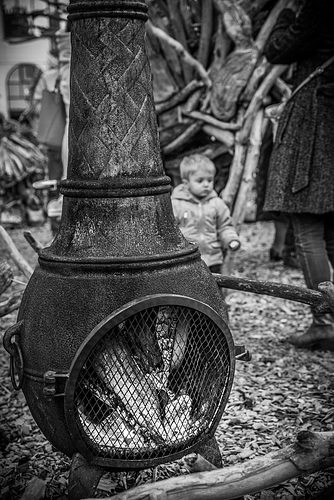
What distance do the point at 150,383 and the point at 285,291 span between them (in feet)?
2.24

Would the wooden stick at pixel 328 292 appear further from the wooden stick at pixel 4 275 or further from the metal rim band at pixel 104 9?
the wooden stick at pixel 4 275

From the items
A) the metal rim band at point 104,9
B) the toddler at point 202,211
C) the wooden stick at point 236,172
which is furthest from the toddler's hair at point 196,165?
the metal rim band at point 104,9

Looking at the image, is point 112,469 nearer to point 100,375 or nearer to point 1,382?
point 100,375

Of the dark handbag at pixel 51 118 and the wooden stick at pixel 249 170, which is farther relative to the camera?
the dark handbag at pixel 51 118

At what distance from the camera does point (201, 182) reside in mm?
5000

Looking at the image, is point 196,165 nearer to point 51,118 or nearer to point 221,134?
point 221,134

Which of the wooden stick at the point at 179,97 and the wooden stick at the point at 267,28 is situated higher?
the wooden stick at the point at 267,28

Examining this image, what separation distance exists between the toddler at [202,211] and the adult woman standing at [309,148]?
0.65 meters

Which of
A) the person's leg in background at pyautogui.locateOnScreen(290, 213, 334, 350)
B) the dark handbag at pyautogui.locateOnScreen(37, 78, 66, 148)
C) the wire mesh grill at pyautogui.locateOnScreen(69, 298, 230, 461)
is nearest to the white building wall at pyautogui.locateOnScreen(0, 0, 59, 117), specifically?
the dark handbag at pyautogui.locateOnScreen(37, 78, 66, 148)

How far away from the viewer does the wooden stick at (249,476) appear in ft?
7.38

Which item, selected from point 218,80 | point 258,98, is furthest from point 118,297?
point 218,80

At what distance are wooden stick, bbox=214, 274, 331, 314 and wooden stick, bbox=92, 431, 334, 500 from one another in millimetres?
570

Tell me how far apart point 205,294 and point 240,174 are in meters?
3.47

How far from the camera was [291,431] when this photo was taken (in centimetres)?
335
